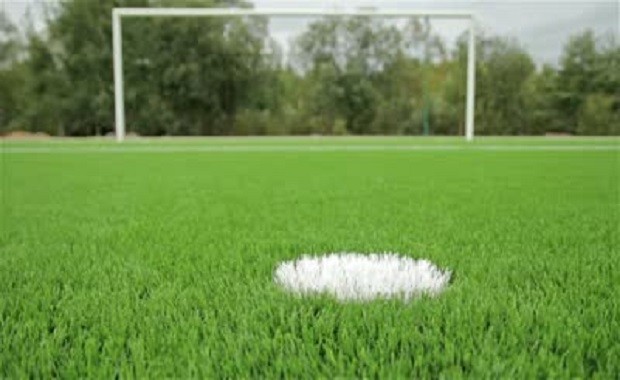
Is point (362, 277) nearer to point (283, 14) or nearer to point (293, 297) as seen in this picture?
point (293, 297)

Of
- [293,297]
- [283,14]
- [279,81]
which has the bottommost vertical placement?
[293,297]

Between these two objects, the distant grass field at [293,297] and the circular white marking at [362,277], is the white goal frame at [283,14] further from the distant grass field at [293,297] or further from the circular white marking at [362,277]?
the circular white marking at [362,277]

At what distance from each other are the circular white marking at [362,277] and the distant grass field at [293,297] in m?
0.05

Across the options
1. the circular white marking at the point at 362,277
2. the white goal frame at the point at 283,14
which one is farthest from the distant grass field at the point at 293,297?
the white goal frame at the point at 283,14

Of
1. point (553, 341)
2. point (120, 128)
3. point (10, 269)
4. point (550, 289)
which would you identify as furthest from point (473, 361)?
point (120, 128)

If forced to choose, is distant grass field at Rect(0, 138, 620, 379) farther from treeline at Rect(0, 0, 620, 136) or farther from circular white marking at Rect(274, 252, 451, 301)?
treeline at Rect(0, 0, 620, 136)

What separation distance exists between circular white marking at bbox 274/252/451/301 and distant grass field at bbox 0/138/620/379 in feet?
0.18

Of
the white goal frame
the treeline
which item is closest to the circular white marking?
the white goal frame

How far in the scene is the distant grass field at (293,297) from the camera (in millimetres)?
988

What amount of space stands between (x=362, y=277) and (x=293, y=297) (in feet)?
0.69

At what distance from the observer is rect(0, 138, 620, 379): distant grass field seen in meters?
0.99

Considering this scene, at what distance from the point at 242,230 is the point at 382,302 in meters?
1.33

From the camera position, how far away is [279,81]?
30438 mm

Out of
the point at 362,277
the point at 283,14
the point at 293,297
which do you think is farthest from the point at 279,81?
the point at 293,297
